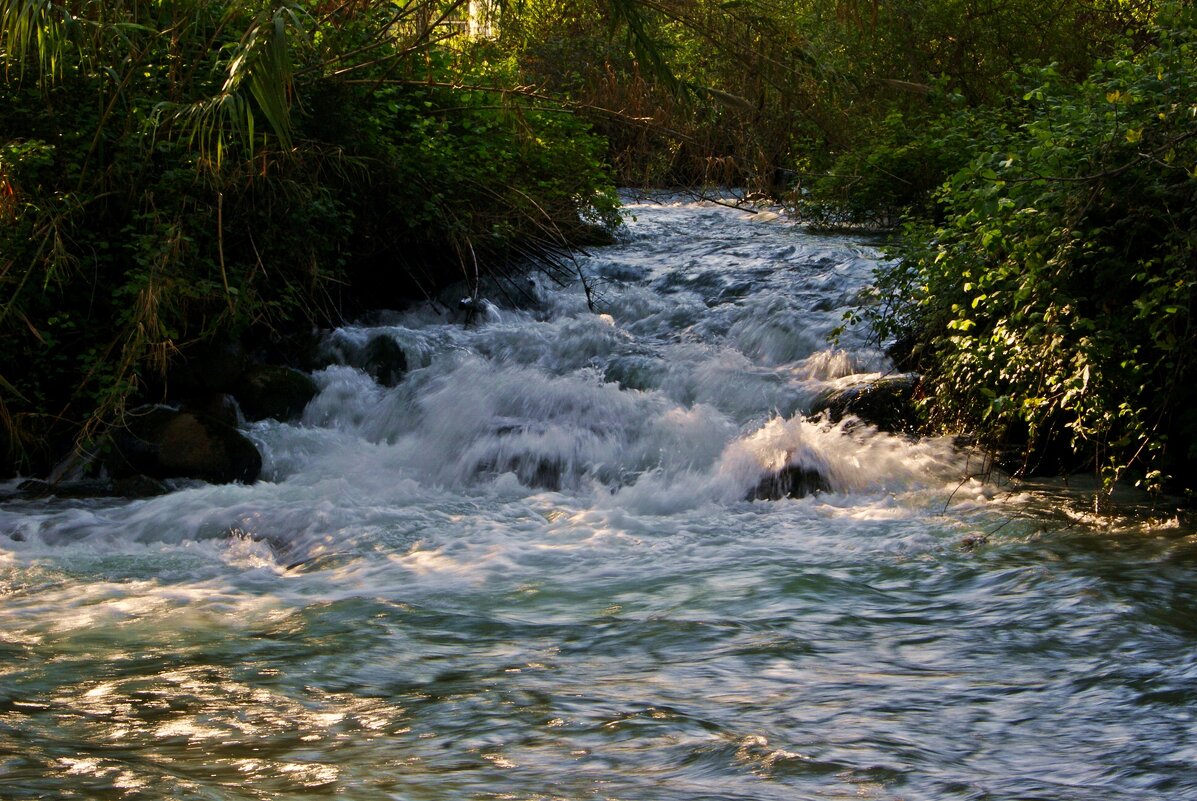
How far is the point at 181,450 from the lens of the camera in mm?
7895

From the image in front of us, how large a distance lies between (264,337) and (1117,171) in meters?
6.38

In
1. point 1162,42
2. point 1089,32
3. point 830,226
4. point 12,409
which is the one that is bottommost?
point 12,409

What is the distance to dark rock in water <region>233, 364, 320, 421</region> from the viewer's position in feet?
29.1

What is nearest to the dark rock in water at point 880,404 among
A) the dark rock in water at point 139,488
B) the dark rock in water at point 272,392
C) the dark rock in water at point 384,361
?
the dark rock in water at point 384,361

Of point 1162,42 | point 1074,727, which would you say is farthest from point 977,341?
point 1074,727

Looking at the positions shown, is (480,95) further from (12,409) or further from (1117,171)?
(1117,171)

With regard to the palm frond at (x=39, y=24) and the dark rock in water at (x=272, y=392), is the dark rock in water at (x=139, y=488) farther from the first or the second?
the palm frond at (x=39, y=24)

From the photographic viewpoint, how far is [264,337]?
9.82 metres

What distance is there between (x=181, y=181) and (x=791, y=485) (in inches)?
175

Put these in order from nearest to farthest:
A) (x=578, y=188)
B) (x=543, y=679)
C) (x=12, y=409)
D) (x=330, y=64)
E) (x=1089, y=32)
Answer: (x=543, y=679)
(x=12, y=409)
(x=330, y=64)
(x=578, y=188)
(x=1089, y=32)

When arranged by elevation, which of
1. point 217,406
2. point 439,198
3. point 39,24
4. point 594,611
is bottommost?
point 594,611

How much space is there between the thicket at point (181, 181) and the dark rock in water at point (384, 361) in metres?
0.52

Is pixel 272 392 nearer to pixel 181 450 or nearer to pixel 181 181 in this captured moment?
pixel 181 450

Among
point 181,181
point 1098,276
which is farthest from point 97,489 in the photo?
point 1098,276
